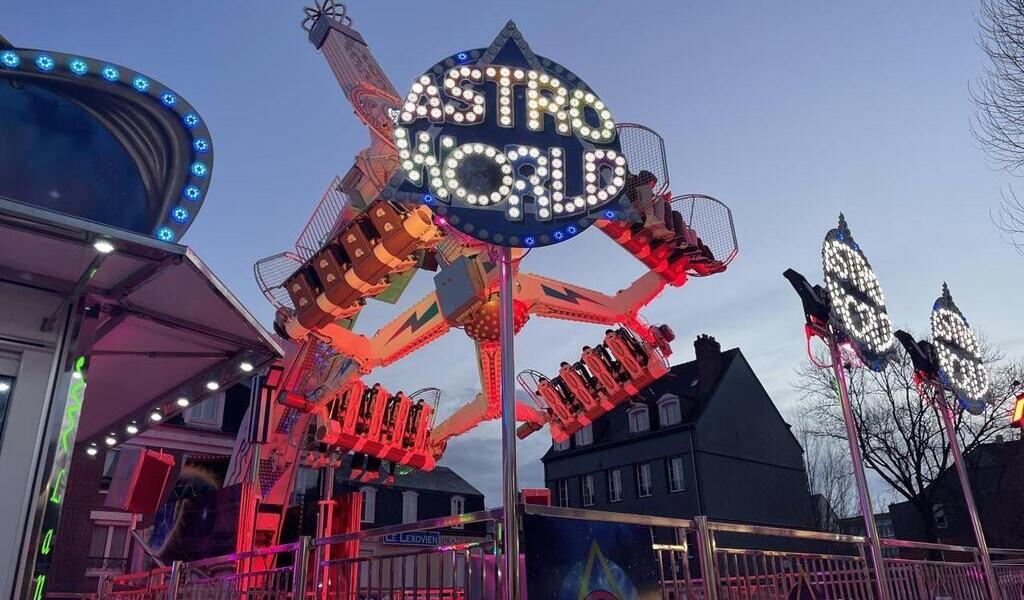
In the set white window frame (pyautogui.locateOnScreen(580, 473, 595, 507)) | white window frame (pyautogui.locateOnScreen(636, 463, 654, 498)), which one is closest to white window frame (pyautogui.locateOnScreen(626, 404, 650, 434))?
white window frame (pyautogui.locateOnScreen(636, 463, 654, 498))

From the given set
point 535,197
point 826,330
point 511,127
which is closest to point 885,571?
point 826,330

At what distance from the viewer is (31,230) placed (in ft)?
18.3

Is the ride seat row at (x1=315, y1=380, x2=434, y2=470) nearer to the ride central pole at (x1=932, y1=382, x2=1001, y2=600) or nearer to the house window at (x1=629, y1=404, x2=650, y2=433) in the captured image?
the ride central pole at (x1=932, y1=382, x2=1001, y2=600)

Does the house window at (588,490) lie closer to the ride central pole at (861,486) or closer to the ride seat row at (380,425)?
the ride seat row at (380,425)

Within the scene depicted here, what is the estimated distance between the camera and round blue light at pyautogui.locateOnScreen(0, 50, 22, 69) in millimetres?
7293

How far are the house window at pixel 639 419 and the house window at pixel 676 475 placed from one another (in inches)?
109

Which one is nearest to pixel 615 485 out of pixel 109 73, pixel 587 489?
pixel 587 489

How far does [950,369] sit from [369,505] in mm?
28733

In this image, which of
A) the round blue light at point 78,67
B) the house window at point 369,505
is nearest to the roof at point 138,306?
the round blue light at point 78,67

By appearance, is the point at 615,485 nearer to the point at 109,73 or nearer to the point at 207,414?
the point at 207,414

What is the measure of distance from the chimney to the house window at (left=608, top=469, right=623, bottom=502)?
6.69 m

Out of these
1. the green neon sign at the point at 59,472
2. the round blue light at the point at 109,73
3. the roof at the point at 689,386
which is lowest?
the green neon sign at the point at 59,472

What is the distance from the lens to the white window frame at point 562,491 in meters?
42.6

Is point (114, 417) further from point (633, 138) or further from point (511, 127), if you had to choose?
point (633, 138)
